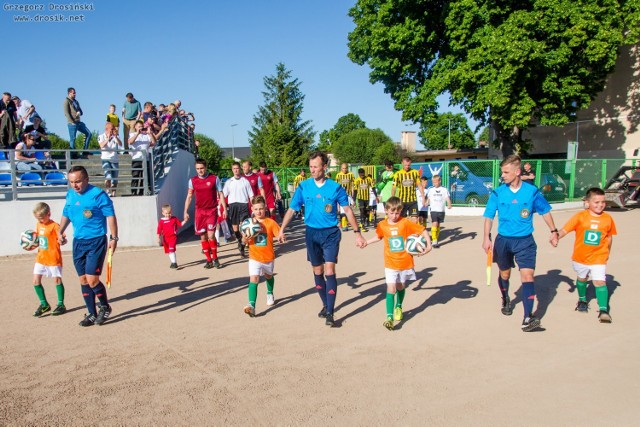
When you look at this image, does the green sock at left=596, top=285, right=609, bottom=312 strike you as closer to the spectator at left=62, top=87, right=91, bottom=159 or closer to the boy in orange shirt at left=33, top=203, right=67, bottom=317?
the boy in orange shirt at left=33, top=203, right=67, bottom=317

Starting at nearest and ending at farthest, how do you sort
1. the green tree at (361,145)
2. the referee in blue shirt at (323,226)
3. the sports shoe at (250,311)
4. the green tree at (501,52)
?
the referee in blue shirt at (323,226) → the sports shoe at (250,311) → the green tree at (501,52) → the green tree at (361,145)

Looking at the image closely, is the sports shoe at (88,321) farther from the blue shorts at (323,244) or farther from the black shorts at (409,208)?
the black shorts at (409,208)

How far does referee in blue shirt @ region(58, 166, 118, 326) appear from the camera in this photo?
577 centimetres

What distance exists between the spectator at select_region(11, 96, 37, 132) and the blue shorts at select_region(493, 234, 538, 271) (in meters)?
13.4

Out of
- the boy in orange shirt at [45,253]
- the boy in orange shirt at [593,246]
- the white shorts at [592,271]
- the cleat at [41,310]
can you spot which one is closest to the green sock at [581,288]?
Answer: the boy in orange shirt at [593,246]

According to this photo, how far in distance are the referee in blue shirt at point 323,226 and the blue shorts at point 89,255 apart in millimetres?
2607

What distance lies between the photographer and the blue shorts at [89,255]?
5770mm

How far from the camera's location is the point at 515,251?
5641 mm

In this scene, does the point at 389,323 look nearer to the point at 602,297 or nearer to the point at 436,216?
the point at 602,297

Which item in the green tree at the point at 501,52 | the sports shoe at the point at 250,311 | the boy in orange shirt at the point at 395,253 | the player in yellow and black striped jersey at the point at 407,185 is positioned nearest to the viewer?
the boy in orange shirt at the point at 395,253

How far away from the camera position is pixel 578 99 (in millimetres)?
24094

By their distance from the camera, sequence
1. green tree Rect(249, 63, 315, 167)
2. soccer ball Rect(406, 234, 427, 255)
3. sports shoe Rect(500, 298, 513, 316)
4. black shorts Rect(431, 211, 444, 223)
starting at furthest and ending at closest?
green tree Rect(249, 63, 315, 167), black shorts Rect(431, 211, 444, 223), sports shoe Rect(500, 298, 513, 316), soccer ball Rect(406, 234, 427, 255)

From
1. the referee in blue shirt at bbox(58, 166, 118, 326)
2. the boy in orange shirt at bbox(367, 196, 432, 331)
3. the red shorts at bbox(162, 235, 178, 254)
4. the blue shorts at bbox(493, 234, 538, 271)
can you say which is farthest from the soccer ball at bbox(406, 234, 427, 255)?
the red shorts at bbox(162, 235, 178, 254)

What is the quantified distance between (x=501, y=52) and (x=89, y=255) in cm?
2140
